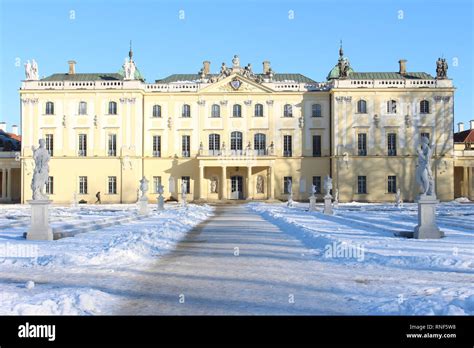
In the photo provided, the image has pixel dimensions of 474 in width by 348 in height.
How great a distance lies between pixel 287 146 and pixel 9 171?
84.7ft

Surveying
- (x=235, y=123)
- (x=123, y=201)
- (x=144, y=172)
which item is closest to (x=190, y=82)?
(x=235, y=123)

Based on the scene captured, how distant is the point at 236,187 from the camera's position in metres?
51.1

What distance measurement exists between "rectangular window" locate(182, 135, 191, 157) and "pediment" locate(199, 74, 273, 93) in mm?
4335

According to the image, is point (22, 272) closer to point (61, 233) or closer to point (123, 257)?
point (123, 257)

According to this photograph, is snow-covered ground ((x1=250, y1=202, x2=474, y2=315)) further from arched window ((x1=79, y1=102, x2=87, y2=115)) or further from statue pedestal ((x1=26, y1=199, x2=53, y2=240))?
arched window ((x1=79, y1=102, x2=87, y2=115))

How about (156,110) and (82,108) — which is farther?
(156,110)

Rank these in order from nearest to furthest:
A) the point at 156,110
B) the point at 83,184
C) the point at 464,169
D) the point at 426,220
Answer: the point at 426,220
the point at 83,184
the point at 156,110
the point at 464,169

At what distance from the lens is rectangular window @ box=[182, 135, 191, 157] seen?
50812 millimetres

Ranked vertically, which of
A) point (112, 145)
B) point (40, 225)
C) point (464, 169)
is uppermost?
point (112, 145)

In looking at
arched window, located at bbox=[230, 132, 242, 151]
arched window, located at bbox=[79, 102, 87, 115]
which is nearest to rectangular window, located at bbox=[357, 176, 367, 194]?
arched window, located at bbox=[230, 132, 242, 151]

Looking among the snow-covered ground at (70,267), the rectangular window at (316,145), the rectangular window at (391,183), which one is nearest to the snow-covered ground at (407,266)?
the snow-covered ground at (70,267)

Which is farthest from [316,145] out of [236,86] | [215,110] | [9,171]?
[9,171]

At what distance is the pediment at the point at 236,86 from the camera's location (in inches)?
1982

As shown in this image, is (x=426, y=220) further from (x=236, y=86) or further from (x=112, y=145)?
(x=112, y=145)
